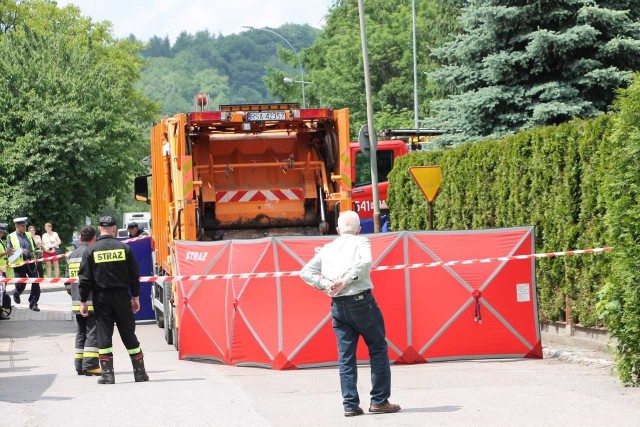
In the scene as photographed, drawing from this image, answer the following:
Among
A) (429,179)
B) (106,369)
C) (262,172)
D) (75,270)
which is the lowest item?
(106,369)

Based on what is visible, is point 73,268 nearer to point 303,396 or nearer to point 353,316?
point 303,396

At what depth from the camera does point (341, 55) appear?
69.5 m

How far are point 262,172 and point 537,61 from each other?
850 cm

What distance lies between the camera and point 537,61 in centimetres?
2522

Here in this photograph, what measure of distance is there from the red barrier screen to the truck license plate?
3.34m

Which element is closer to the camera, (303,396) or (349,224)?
(349,224)

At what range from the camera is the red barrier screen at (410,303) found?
1443cm

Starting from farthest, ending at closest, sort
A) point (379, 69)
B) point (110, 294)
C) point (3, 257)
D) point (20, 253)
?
point (379, 69)
point (20, 253)
point (3, 257)
point (110, 294)

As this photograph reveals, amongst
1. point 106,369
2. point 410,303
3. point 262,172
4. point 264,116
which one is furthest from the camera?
point 262,172

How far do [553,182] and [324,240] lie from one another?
3.61m

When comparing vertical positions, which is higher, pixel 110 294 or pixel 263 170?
pixel 263 170

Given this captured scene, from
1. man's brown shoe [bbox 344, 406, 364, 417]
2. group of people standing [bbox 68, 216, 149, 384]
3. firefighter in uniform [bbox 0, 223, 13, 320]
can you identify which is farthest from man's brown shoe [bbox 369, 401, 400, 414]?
firefighter in uniform [bbox 0, 223, 13, 320]

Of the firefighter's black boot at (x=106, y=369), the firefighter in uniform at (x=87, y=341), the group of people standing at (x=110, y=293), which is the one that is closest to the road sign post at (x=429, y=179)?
the firefighter in uniform at (x=87, y=341)

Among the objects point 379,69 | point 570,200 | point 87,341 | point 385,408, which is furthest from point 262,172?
point 379,69
